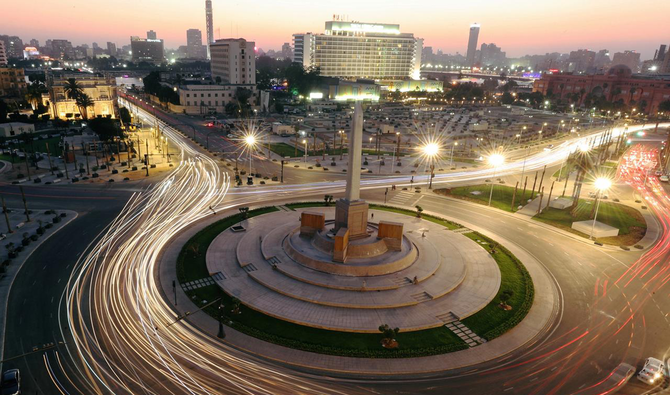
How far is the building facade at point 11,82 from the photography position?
140 meters

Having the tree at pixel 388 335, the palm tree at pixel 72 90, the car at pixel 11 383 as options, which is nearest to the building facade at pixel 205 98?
the palm tree at pixel 72 90

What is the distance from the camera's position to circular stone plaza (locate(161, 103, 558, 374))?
29158 mm

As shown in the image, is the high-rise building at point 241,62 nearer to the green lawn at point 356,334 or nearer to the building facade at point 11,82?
the building facade at point 11,82

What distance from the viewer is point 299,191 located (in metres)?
64.4

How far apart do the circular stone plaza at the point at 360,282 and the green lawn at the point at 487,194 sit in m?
16.1

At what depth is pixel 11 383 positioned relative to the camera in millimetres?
23328

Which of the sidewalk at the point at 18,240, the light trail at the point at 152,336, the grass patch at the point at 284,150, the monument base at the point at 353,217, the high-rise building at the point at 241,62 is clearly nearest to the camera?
the light trail at the point at 152,336

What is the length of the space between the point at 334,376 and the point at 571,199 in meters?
55.7

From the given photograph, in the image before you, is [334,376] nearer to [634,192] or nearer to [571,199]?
[571,199]

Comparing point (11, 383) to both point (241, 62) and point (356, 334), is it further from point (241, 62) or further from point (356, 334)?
point (241, 62)

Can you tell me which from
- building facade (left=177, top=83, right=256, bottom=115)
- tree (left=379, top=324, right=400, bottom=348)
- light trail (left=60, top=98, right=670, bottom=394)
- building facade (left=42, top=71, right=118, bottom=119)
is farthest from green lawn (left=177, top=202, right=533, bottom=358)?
building facade (left=177, top=83, right=256, bottom=115)

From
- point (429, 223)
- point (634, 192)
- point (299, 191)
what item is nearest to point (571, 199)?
point (634, 192)

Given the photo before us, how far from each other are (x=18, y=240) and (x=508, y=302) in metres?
50.6

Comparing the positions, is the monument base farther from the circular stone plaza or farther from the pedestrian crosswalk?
the pedestrian crosswalk
